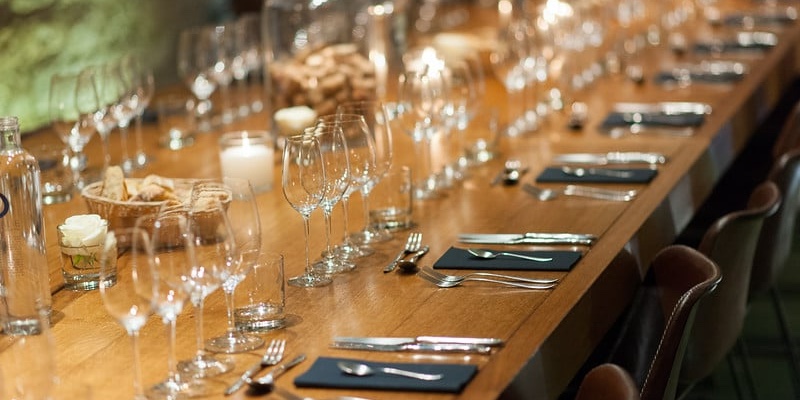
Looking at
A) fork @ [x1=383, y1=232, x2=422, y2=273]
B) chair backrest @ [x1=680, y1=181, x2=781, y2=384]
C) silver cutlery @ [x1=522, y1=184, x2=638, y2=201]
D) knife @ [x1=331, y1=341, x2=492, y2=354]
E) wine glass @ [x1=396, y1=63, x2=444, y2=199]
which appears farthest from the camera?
wine glass @ [x1=396, y1=63, x2=444, y2=199]

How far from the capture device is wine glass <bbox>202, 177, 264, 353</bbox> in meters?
1.91

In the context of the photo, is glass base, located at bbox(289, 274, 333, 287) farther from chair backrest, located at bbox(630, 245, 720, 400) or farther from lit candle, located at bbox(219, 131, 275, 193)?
lit candle, located at bbox(219, 131, 275, 193)

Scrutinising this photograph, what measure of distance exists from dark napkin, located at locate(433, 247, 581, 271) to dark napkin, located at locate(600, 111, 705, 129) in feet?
4.57

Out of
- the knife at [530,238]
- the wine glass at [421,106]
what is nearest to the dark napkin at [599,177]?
the wine glass at [421,106]

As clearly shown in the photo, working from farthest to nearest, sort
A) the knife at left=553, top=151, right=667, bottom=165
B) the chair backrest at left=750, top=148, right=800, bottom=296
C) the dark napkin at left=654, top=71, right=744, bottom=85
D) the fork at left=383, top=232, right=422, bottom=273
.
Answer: the dark napkin at left=654, top=71, right=744, bottom=85
the knife at left=553, top=151, right=667, bottom=165
the chair backrest at left=750, top=148, right=800, bottom=296
the fork at left=383, top=232, right=422, bottom=273

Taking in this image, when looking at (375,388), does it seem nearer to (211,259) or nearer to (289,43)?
(211,259)

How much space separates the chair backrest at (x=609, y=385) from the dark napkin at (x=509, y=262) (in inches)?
18.8

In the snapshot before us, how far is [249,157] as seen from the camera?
9.89 feet

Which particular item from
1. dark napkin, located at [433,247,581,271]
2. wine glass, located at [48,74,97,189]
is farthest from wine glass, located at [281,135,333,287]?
wine glass, located at [48,74,97,189]

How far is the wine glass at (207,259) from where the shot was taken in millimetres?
1768

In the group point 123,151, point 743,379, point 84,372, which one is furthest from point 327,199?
point 743,379

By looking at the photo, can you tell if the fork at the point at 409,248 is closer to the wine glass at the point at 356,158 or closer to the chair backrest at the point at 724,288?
the wine glass at the point at 356,158

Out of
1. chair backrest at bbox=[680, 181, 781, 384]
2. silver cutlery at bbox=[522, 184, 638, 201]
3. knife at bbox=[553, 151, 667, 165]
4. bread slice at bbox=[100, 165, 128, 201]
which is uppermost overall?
bread slice at bbox=[100, 165, 128, 201]

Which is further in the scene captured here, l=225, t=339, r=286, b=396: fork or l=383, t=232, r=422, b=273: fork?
l=383, t=232, r=422, b=273: fork
